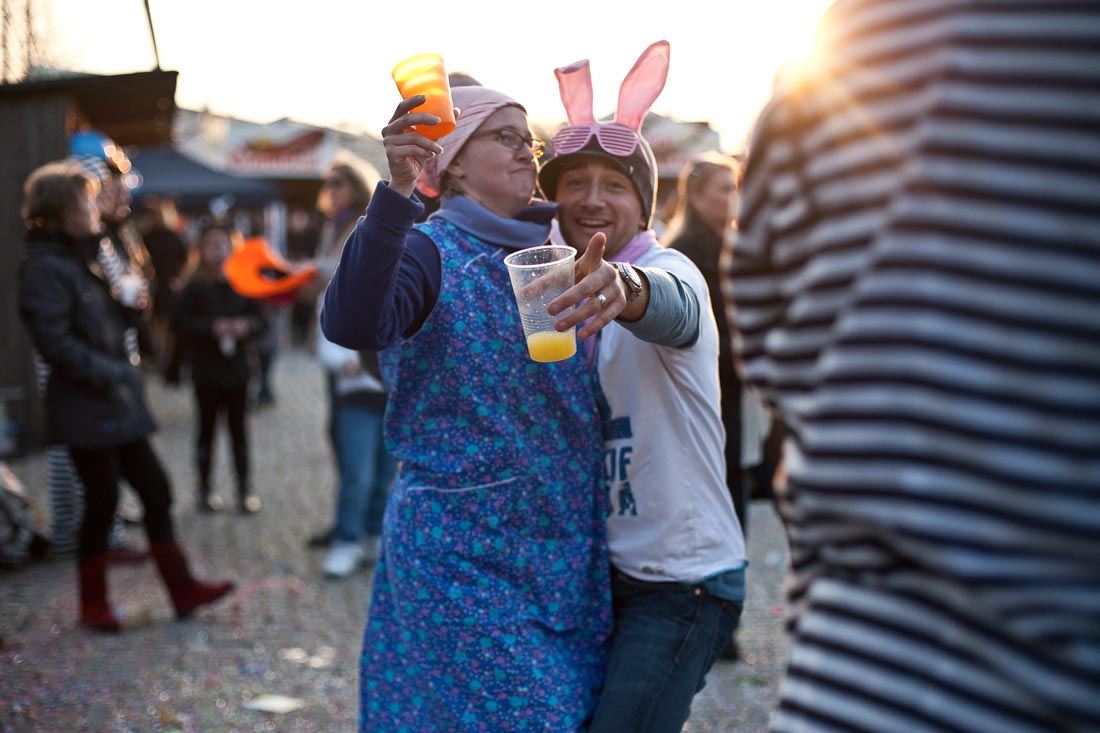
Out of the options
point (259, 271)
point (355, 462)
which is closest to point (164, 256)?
point (259, 271)

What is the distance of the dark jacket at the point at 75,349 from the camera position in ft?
15.5

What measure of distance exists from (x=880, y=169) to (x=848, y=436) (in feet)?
0.94

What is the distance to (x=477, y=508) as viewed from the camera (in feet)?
7.18

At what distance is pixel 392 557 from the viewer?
2.29m

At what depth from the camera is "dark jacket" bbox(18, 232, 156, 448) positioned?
15.5 feet

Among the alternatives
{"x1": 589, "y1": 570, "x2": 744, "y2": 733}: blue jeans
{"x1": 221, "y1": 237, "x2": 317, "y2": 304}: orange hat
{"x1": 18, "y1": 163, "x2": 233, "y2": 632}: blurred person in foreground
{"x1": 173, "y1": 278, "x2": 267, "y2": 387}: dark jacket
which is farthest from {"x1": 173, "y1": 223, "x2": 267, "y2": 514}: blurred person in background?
{"x1": 589, "y1": 570, "x2": 744, "y2": 733}: blue jeans

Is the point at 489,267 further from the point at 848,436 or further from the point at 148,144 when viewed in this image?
the point at 148,144

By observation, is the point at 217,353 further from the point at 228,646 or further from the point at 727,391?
the point at 727,391

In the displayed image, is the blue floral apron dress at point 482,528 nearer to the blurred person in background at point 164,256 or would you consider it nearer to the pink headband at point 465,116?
the pink headband at point 465,116

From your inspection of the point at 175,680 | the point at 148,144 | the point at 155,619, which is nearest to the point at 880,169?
the point at 175,680

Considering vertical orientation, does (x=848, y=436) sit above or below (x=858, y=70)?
below

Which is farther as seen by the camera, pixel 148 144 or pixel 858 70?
pixel 148 144

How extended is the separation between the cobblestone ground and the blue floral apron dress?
2.07 metres

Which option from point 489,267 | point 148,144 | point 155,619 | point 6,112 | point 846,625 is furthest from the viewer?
point 148,144
